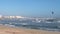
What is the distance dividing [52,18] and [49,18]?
2.05m

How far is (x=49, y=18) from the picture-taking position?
6819cm

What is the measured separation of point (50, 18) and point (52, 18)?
41.7 inches

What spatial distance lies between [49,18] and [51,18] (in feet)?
6.23

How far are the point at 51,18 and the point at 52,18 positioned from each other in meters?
0.39

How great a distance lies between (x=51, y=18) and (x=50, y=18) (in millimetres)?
863

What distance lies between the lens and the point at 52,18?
66.4m

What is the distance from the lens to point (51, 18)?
66375 millimetres

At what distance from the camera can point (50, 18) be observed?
220ft
